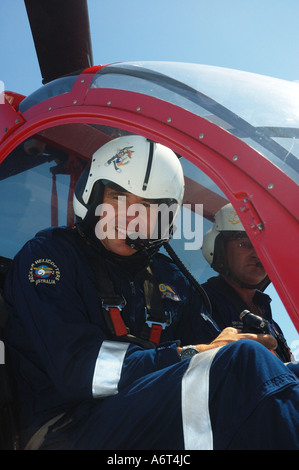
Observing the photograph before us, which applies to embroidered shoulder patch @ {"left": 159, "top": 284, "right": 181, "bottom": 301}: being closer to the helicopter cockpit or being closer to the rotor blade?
the helicopter cockpit

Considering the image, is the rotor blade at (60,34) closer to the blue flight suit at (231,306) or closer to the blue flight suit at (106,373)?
the blue flight suit at (106,373)

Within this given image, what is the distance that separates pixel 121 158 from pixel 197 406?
1066 millimetres

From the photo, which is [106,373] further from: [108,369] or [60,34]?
[60,34]

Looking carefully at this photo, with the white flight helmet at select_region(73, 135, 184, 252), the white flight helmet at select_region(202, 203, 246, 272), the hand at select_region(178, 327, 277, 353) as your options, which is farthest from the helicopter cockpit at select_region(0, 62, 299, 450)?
the hand at select_region(178, 327, 277, 353)

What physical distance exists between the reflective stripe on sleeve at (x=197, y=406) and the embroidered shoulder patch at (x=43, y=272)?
57 centimetres

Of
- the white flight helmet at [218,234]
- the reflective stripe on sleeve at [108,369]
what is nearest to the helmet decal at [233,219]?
the white flight helmet at [218,234]

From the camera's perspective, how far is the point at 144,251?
6.35 ft

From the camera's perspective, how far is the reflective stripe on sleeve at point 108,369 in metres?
1.39

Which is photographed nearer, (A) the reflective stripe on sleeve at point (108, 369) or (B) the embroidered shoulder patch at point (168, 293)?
(A) the reflective stripe on sleeve at point (108, 369)

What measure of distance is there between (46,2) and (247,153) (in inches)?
A: 52.2

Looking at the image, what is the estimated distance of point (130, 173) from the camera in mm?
1921

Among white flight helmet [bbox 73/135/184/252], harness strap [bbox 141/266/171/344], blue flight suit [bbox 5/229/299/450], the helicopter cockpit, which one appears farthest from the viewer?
white flight helmet [bbox 73/135/184/252]

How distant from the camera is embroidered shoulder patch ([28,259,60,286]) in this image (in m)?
1.58

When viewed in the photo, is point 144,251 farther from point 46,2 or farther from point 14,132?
point 46,2
